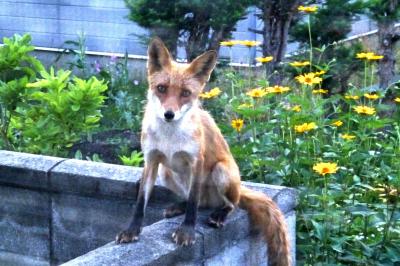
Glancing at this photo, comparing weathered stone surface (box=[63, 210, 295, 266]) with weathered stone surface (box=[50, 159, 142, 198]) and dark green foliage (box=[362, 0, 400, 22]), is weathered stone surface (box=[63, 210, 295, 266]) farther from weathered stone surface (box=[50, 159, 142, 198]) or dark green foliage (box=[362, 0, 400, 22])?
dark green foliage (box=[362, 0, 400, 22])

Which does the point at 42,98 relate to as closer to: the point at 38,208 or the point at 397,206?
the point at 38,208

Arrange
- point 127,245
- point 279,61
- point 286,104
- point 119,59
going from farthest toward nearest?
point 119,59
point 279,61
point 286,104
point 127,245

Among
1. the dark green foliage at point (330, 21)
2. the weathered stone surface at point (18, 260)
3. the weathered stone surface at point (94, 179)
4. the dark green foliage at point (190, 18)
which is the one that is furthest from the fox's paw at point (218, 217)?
the dark green foliage at point (190, 18)

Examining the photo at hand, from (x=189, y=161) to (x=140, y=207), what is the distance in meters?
0.36

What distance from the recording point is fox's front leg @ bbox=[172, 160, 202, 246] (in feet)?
14.3

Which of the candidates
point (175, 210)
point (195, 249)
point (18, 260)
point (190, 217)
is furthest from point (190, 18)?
point (195, 249)

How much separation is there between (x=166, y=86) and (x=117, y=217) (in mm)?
1180

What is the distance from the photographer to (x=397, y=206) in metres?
5.36

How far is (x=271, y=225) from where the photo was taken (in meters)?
4.89

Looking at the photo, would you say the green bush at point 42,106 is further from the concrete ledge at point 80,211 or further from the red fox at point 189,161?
the red fox at point 189,161

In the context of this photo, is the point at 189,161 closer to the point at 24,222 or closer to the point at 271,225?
the point at 271,225

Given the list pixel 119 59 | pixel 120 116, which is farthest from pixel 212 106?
pixel 119 59

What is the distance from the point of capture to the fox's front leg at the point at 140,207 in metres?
4.33

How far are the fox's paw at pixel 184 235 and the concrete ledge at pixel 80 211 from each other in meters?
0.16
